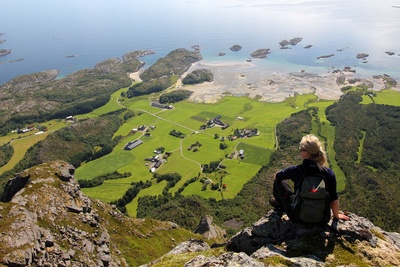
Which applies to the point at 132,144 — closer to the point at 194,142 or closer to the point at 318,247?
the point at 194,142

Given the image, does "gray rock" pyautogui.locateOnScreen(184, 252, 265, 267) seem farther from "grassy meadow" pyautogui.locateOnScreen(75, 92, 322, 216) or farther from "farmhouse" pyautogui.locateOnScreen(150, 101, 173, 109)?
"farmhouse" pyautogui.locateOnScreen(150, 101, 173, 109)

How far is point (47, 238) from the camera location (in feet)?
117

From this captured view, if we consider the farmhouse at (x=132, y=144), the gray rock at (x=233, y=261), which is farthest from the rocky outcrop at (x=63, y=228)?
the farmhouse at (x=132, y=144)

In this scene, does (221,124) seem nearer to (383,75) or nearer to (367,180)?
(367,180)

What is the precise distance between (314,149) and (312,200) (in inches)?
91.3

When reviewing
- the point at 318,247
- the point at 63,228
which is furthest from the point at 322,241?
the point at 63,228

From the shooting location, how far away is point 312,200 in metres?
13.2

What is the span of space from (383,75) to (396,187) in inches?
5309

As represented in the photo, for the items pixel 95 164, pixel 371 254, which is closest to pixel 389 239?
pixel 371 254

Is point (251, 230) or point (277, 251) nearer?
point (277, 251)

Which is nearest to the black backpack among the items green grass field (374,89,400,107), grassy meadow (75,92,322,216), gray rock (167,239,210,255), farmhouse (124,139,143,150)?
gray rock (167,239,210,255)

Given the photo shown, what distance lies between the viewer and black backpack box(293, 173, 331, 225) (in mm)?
13055

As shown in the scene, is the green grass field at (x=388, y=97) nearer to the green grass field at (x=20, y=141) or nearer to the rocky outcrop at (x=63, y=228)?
the rocky outcrop at (x=63, y=228)

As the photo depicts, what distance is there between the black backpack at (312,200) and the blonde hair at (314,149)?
2.23ft
